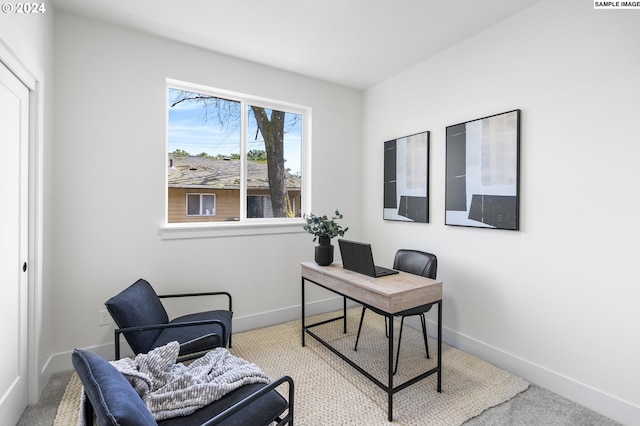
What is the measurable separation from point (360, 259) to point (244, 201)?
1512 mm

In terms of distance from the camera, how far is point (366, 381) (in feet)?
7.20

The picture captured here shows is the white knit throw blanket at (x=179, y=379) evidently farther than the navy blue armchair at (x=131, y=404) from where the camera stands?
Yes

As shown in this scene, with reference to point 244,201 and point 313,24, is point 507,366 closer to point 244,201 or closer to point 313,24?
point 244,201

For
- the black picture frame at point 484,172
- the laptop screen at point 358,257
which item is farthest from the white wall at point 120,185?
the black picture frame at point 484,172

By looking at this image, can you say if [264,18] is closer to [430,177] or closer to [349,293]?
[430,177]

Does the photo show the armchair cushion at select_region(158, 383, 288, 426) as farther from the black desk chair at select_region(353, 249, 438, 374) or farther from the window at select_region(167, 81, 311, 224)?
the window at select_region(167, 81, 311, 224)

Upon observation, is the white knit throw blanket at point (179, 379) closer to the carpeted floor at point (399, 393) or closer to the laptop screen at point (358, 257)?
the carpeted floor at point (399, 393)

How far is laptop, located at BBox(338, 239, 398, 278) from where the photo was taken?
217 centimetres

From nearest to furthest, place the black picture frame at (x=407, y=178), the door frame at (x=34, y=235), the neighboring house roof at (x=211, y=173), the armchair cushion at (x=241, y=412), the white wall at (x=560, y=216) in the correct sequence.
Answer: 1. the armchair cushion at (x=241, y=412)
2. the white wall at (x=560, y=216)
3. the door frame at (x=34, y=235)
4. the neighboring house roof at (x=211, y=173)
5. the black picture frame at (x=407, y=178)

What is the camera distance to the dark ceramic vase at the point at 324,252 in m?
2.59

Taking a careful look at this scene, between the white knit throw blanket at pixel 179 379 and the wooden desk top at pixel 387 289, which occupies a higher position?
the wooden desk top at pixel 387 289

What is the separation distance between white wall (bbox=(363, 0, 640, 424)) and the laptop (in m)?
0.92

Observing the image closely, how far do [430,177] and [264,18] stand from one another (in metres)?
2.00

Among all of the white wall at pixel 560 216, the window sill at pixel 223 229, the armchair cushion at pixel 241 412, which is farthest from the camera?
the window sill at pixel 223 229
